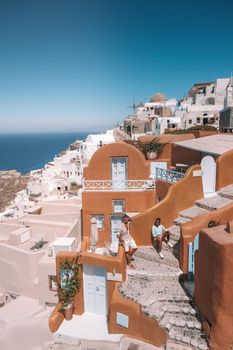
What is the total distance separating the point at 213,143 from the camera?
1400 centimetres

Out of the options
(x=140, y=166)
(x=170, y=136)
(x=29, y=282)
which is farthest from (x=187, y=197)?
(x=29, y=282)

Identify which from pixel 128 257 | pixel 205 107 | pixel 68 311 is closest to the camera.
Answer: pixel 68 311

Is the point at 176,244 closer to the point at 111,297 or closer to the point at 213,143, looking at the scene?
the point at 111,297

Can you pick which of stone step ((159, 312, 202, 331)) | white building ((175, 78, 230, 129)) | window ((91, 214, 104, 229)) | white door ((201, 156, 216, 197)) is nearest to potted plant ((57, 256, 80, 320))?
stone step ((159, 312, 202, 331))

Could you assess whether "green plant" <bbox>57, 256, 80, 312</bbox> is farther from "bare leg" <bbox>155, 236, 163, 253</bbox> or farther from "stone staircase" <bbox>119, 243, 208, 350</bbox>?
"bare leg" <bbox>155, 236, 163, 253</bbox>

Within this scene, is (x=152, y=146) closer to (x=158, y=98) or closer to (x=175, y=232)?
(x=175, y=232)

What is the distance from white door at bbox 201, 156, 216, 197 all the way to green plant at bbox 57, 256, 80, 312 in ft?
22.0

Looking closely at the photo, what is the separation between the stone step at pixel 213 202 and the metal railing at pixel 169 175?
1.65 meters

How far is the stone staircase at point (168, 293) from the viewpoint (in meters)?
6.93

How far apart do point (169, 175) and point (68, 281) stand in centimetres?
715

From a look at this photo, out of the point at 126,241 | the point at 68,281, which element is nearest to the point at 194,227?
the point at 126,241

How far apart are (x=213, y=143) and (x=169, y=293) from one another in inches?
353

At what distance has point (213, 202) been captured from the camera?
1092 cm

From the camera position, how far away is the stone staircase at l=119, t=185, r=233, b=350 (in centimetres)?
693
